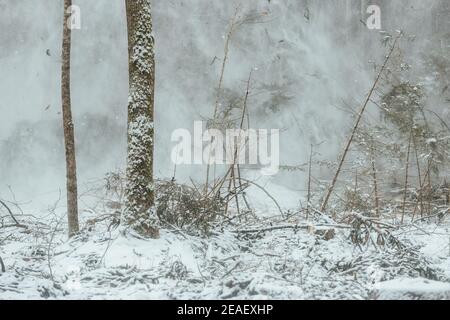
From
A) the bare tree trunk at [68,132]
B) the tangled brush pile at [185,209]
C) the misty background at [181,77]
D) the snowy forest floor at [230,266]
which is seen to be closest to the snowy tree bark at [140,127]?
the snowy forest floor at [230,266]

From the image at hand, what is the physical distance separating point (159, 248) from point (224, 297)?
1.43 meters

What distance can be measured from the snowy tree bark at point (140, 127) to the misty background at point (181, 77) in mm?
6722

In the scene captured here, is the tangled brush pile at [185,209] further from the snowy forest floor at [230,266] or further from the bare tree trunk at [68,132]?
the bare tree trunk at [68,132]

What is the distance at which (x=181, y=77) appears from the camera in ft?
45.2

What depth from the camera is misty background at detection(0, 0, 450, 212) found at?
42.4ft

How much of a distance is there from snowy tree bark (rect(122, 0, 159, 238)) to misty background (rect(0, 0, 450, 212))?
6.72 meters

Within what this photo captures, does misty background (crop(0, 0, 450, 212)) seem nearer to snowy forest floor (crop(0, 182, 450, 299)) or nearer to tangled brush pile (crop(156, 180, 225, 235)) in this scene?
tangled brush pile (crop(156, 180, 225, 235))

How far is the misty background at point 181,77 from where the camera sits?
1291 centimetres

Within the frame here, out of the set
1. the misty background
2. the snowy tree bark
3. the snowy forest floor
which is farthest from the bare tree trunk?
the misty background

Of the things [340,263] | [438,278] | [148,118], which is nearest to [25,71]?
[148,118]

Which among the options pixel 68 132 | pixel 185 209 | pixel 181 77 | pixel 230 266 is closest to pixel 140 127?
pixel 185 209

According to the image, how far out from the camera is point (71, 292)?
4590 mm

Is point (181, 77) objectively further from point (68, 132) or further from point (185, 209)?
point (185, 209)
